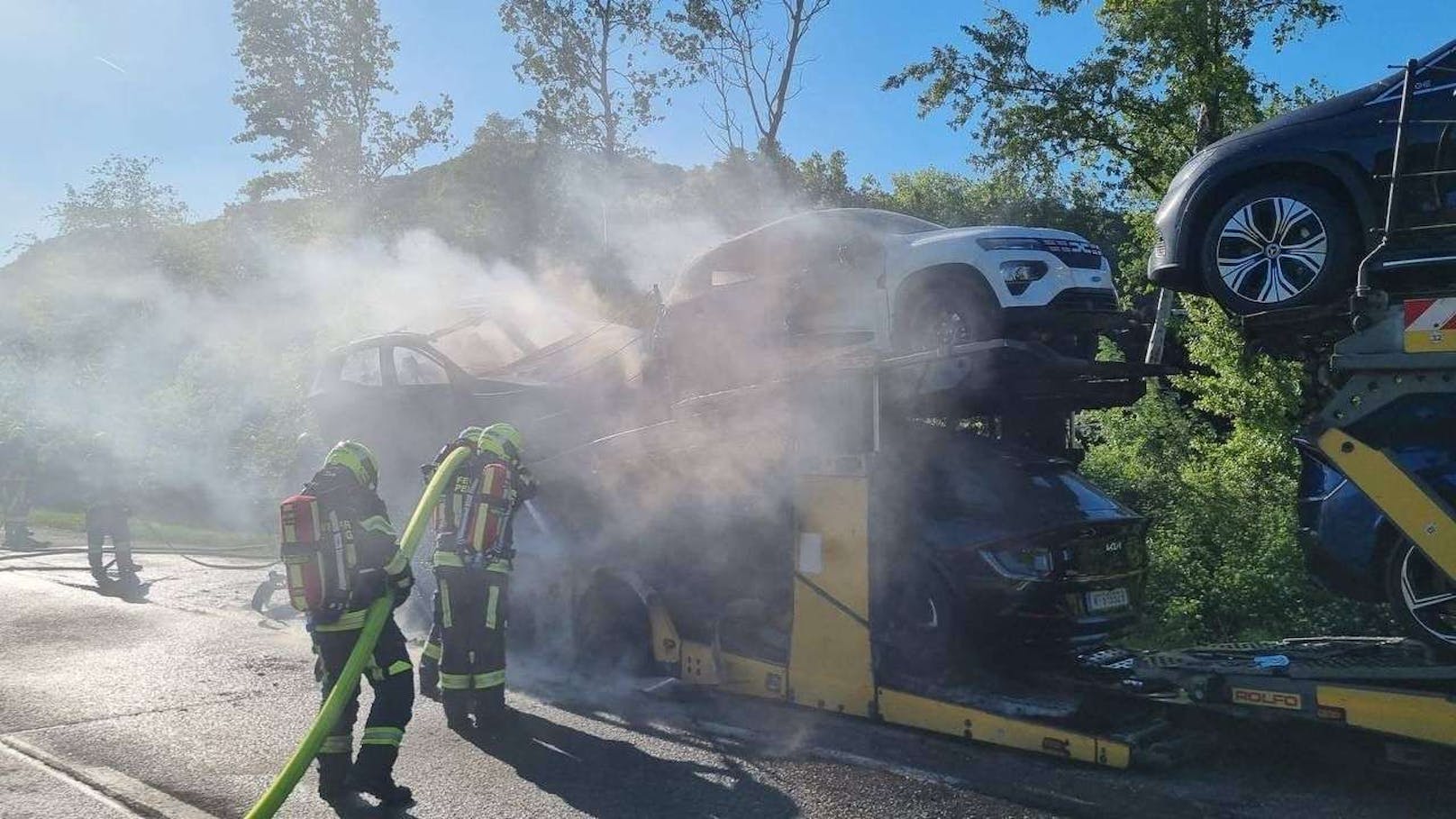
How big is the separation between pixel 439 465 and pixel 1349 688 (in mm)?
4576

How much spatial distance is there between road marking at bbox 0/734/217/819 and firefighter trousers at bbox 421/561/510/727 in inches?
61.9

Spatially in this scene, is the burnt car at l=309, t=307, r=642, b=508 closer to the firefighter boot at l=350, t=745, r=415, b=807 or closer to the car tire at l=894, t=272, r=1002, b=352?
the car tire at l=894, t=272, r=1002, b=352

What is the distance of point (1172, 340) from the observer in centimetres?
1539

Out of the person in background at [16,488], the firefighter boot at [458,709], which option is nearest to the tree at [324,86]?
the person in background at [16,488]

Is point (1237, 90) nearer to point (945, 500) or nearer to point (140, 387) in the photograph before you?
point (945, 500)

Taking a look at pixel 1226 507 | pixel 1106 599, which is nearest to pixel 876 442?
pixel 1106 599

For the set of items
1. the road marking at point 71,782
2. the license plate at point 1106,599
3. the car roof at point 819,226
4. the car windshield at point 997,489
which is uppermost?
the car roof at point 819,226

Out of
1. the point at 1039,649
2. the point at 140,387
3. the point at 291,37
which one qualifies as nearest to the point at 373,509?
the point at 1039,649

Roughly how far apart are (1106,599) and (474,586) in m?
3.45

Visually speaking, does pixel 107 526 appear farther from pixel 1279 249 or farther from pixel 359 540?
pixel 1279 249

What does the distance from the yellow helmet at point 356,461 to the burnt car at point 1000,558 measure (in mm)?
2677

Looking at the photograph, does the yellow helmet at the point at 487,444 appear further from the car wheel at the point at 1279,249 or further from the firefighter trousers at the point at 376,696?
the car wheel at the point at 1279,249

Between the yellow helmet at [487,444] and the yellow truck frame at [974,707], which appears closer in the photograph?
the yellow truck frame at [974,707]

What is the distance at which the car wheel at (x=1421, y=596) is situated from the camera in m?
4.56
